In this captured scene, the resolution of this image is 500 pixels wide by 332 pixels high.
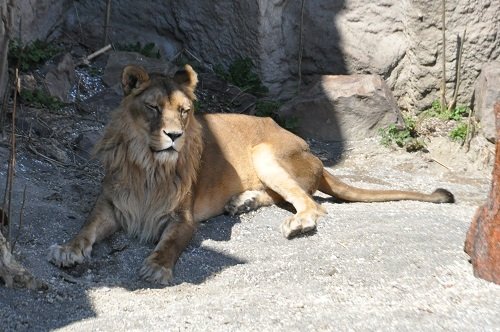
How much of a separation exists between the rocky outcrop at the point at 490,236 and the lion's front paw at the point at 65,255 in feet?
7.91

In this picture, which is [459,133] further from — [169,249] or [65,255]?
[65,255]

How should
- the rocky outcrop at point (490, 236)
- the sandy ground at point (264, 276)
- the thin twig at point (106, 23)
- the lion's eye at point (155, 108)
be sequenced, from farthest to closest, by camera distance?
the thin twig at point (106, 23)
the lion's eye at point (155, 108)
the rocky outcrop at point (490, 236)
the sandy ground at point (264, 276)

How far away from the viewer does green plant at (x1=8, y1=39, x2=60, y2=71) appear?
28.2ft

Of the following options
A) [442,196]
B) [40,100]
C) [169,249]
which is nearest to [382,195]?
[442,196]

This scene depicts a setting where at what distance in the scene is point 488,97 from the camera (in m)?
9.45

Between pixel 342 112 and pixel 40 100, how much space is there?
3.13 metres

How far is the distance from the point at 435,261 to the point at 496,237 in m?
0.56

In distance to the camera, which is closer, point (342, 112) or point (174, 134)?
point (174, 134)

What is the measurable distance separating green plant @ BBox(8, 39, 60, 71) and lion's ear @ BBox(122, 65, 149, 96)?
237 centimetres

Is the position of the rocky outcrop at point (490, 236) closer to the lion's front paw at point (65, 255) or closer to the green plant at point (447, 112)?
the lion's front paw at point (65, 255)

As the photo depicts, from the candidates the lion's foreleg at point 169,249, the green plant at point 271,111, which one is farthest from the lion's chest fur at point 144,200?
the green plant at point 271,111

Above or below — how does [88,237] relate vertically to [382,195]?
above

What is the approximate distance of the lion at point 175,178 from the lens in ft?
20.4

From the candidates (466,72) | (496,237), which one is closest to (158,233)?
(496,237)
